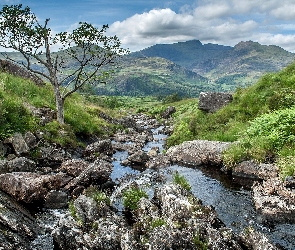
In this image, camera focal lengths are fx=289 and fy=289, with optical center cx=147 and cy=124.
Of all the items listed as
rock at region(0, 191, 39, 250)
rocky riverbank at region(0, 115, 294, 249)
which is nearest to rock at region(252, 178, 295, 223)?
rocky riverbank at region(0, 115, 294, 249)

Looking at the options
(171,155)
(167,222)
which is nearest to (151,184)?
(171,155)

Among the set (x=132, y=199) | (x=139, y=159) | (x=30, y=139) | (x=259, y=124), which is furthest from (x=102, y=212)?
(x=259, y=124)

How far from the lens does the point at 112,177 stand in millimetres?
26672

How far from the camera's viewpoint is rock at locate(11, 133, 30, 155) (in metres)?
27.5

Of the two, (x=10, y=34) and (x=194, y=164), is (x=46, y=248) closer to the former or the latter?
(x=194, y=164)

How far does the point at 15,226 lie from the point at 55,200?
4474 millimetres

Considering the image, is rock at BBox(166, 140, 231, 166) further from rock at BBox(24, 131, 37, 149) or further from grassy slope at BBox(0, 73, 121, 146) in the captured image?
rock at BBox(24, 131, 37, 149)

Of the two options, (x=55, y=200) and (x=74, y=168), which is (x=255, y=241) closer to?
(x=55, y=200)

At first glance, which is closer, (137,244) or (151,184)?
(137,244)

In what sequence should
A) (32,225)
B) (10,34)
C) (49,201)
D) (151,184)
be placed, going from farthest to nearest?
1. (10,34)
2. (151,184)
3. (49,201)
4. (32,225)

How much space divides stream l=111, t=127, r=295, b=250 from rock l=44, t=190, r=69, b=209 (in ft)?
12.4

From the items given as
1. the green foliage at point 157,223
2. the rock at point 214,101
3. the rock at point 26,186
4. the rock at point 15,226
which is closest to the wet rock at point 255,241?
the green foliage at point 157,223

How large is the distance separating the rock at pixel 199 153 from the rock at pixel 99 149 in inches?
347

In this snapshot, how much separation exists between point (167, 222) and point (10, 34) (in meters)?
32.6
